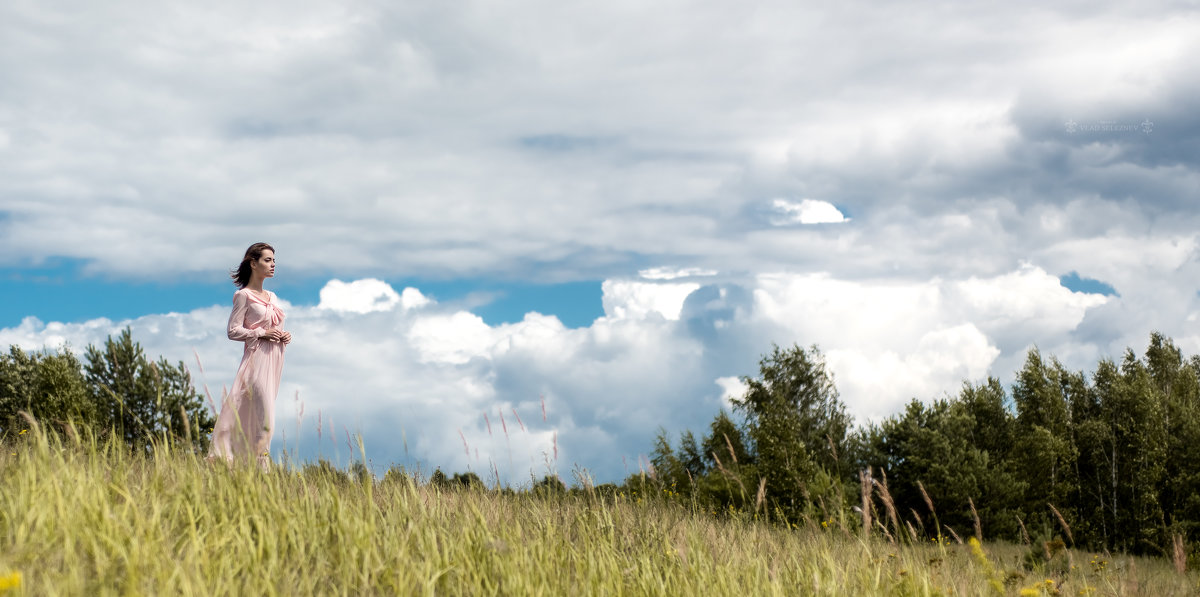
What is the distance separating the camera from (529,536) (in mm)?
5344

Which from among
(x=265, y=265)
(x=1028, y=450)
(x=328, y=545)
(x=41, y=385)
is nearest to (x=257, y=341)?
(x=265, y=265)

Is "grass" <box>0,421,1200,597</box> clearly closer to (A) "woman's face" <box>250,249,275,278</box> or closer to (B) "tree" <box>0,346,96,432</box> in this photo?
(A) "woman's face" <box>250,249,275,278</box>

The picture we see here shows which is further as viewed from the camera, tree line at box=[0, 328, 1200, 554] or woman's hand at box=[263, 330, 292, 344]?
tree line at box=[0, 328, 1200, 554]

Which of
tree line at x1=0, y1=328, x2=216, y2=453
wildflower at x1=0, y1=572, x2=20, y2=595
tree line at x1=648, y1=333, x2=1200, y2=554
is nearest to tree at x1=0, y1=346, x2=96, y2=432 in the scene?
tree line at x1=0, y1=328, x2=216, y2=453

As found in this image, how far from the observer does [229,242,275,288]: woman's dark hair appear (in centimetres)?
846

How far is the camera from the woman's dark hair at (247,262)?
846 cm

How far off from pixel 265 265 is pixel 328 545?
15.8ft

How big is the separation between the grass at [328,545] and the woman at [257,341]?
2203mm

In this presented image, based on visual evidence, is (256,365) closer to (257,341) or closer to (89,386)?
(257,341)

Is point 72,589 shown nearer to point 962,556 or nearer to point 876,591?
point 876,591

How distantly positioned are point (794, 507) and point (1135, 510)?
28067 millimetres

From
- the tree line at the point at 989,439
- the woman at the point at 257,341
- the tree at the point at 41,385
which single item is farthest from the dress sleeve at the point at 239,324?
the tree at the point at 41,385

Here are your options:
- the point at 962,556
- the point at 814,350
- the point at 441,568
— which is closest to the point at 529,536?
the point at 441,568

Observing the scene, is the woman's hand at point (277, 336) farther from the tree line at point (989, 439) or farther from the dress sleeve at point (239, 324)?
the tree line at point (989, 439)
